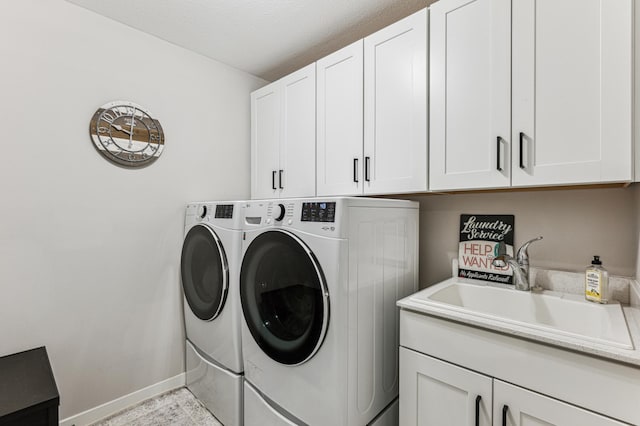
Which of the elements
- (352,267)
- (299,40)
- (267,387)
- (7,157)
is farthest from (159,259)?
(299,40)

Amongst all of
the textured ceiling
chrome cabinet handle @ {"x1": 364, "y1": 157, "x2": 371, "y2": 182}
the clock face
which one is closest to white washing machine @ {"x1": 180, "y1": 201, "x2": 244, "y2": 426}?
the clock face

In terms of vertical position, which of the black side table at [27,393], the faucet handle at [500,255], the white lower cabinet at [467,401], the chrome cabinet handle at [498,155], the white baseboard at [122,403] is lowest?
the white baseboard at [122,403]

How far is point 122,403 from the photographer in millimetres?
1982

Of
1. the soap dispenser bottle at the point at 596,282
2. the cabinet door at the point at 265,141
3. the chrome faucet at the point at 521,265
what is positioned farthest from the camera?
the cabinet door at the point at 265,141

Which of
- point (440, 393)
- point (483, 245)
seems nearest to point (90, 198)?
point (440, 393)

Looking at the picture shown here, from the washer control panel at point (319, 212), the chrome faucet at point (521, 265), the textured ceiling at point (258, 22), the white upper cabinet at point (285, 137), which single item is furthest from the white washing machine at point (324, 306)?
the textured ceiling at point (258, 22)

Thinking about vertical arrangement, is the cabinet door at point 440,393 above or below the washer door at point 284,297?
below

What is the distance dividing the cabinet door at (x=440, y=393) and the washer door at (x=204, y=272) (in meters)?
1.11

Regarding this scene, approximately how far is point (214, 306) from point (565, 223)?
1988 mm

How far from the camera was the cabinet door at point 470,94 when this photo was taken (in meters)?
1.29

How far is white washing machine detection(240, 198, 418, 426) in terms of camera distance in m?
1.26

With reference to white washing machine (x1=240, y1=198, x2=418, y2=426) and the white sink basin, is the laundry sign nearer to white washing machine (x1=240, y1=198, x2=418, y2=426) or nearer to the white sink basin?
the white sink basin

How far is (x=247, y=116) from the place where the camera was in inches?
104

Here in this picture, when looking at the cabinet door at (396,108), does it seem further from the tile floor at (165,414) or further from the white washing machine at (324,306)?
the tile floor at (165,414)
